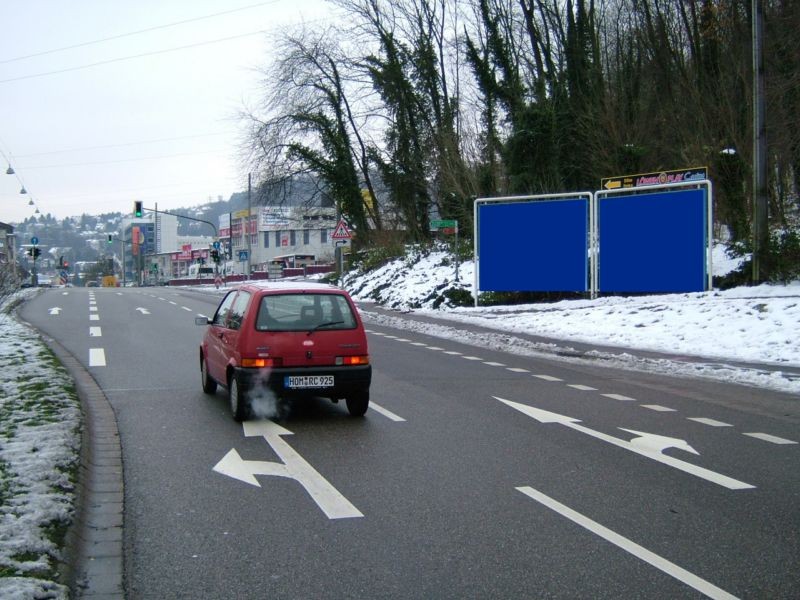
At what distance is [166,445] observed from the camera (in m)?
7.87

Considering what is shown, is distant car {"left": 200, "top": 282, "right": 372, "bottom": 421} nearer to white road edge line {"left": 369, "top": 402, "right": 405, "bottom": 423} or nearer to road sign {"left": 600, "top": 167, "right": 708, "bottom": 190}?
white road edge line {"left": 369, "top": 402, "right": 405, "bottom": 423}

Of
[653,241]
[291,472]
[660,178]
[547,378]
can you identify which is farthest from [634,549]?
[660,178]

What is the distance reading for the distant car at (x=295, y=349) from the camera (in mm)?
8898

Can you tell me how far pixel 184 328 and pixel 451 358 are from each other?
957 centimetres

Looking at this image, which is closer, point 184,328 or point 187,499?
point 187,499

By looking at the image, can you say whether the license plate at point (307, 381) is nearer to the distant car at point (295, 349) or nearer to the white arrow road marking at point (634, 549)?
the distant car at point (295, 349)

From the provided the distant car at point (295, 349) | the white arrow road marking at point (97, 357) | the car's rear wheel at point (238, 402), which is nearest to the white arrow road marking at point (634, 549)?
the distant car at point (295, 349)

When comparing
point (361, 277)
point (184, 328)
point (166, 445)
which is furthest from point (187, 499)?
point (361, 277)

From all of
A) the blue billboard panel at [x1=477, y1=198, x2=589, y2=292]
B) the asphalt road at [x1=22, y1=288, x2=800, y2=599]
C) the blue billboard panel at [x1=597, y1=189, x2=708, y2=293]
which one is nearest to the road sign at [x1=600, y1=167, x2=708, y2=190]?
the blue billboard panel at [x1=597, y1=189, x2=708, y2=293]

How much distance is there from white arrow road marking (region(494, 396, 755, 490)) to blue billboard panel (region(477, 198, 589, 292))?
15429mm

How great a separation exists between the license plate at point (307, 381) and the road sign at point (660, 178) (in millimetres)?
16040

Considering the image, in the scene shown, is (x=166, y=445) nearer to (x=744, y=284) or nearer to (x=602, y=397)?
(x=602, y=397)

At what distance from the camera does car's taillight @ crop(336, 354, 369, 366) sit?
9148 mm

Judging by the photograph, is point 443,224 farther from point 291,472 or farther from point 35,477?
point 35,477
